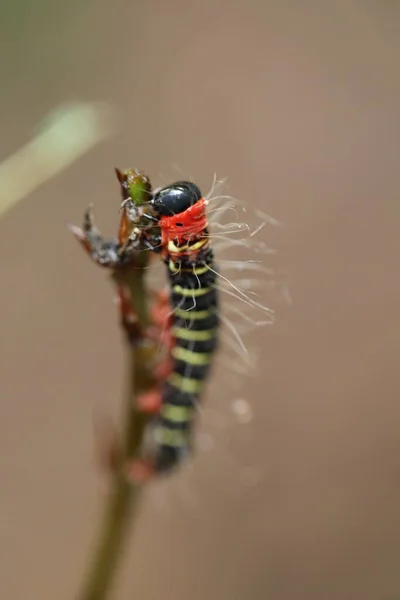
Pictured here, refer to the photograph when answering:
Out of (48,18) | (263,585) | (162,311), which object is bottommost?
(263,585)

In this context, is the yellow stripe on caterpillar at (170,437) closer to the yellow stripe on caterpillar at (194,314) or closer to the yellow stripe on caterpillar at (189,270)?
the yellow stripe on caterpillar at (194,314)

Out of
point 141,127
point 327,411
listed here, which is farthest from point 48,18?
point 327,411

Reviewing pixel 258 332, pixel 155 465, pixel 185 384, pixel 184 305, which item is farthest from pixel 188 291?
pixel 258 332

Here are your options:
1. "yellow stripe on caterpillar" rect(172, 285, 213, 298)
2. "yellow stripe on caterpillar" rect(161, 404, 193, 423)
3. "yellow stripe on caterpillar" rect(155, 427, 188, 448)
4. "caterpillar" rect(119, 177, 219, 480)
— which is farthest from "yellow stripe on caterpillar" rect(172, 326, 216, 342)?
"yellow stripe on caterpillar" rect(155, 427, 188, 448)

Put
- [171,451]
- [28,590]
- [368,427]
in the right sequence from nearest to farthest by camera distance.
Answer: [171,451]
[28,590]
[368,427]

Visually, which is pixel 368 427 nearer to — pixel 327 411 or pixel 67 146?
pixel 327 411

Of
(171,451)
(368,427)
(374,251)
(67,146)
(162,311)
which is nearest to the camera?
(67,146)

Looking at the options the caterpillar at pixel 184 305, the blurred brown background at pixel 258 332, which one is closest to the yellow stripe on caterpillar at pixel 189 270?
the caterpillar at pixel 184 305
